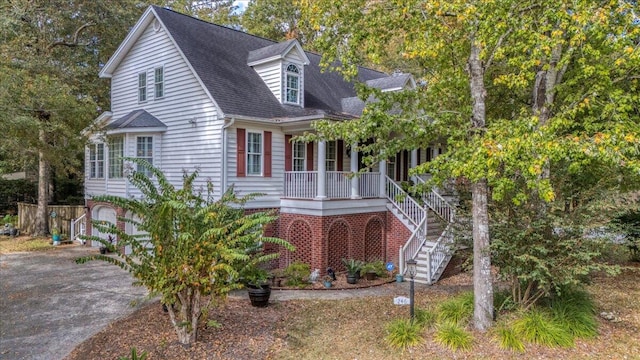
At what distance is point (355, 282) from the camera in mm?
11305

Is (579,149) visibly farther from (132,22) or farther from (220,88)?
(132,22)

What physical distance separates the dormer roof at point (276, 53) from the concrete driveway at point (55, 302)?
8.24 metres

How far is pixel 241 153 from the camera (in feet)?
40.5

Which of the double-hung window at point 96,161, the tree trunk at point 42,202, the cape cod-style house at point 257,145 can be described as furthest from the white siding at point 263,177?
the tree trunk at point 42,202

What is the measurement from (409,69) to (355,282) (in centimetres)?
2149

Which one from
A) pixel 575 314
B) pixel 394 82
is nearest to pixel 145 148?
pixel 394 82

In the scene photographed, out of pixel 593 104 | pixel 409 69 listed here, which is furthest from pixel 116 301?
pixel 409 69

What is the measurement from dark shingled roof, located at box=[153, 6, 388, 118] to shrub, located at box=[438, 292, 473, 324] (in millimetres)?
6506

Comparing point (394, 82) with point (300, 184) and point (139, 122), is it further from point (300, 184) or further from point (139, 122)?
point (139, 122)

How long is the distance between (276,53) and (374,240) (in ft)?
23.4

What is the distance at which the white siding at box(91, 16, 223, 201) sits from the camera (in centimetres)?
1245

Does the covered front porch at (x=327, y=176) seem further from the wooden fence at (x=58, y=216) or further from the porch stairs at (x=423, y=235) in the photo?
the wooden fence at (x=58, y=216)

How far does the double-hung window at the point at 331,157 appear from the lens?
588 inches

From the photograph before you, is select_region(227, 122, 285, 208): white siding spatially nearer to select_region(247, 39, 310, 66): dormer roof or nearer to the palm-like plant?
select_region(247, 39, 310, 66): dormer roof
